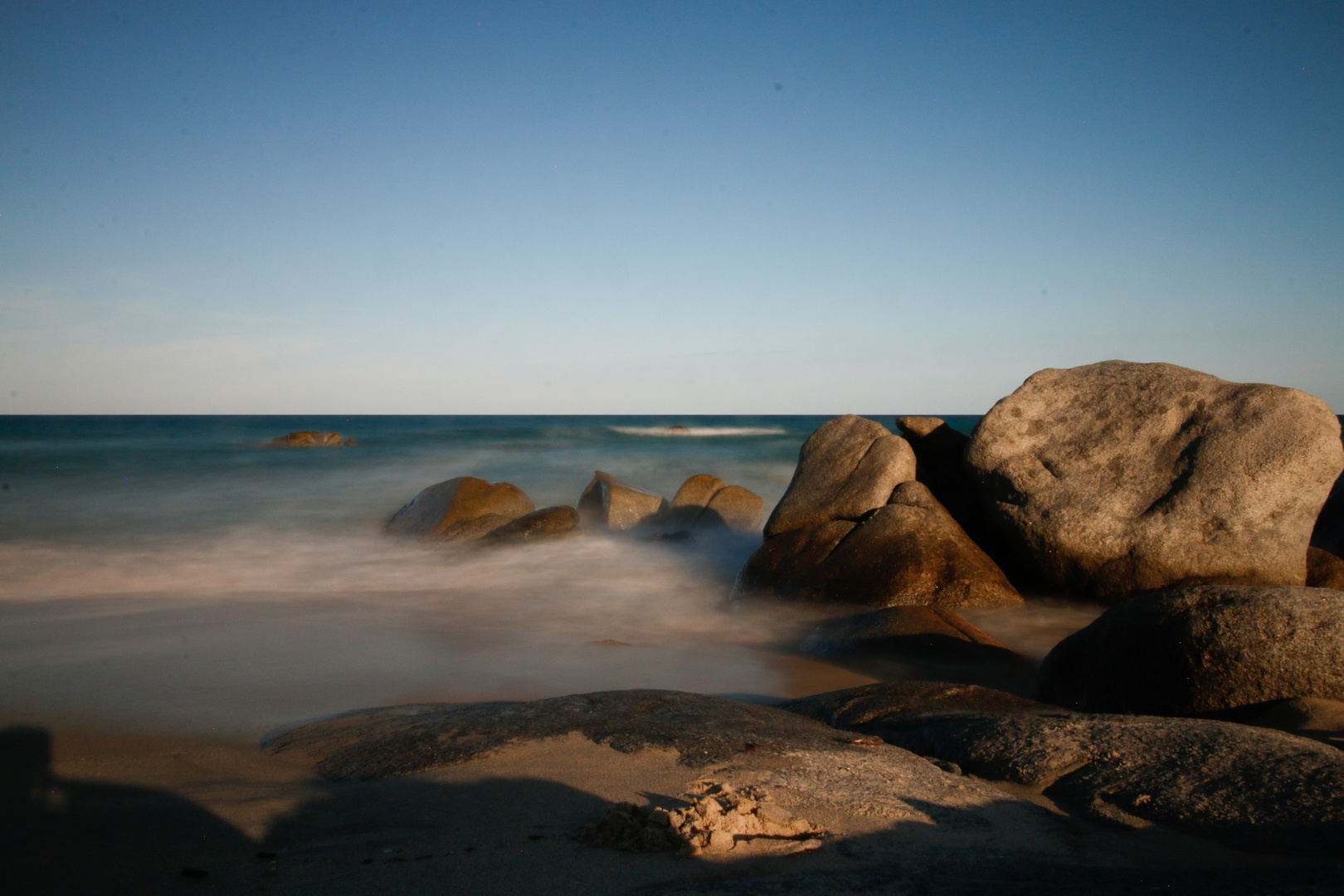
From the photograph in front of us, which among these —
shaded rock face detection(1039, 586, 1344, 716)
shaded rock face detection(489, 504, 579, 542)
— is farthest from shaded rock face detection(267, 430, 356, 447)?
shaded rock face detection(1039, 586, 1344, 716)

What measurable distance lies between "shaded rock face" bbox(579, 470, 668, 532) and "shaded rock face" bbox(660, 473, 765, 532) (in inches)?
14.9

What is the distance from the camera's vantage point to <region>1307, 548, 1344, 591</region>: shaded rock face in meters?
6.50

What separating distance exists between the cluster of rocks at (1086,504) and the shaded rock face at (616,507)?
492cm

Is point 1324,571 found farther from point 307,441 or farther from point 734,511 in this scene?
point 307,441

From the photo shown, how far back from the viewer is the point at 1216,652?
150 inches

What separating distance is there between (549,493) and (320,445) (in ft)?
64.3

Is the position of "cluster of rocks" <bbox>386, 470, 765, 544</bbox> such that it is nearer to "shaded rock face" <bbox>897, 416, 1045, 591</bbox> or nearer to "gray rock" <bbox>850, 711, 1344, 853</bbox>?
"shaded rock face" <bbox>897, 416, 1045, 591</bbox>

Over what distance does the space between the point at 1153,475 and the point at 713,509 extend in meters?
6.91

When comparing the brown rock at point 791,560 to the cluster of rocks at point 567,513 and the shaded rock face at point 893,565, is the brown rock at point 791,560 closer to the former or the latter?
the shaded rock face at point 893,565

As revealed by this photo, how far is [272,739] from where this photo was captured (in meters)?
3.75

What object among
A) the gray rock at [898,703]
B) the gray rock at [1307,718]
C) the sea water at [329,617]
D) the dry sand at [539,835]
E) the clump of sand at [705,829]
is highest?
the clump of sand at [705,829]

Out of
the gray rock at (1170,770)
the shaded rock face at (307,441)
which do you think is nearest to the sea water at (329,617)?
the gray rock at (1170,770)

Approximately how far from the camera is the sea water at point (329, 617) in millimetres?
5055

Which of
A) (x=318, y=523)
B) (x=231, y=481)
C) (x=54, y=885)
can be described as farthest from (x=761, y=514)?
(x=231, y=481)
